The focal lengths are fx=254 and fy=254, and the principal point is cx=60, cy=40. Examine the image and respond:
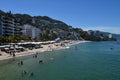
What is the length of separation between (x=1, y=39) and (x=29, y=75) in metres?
48.9

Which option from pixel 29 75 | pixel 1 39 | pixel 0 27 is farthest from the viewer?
pixel 0 27

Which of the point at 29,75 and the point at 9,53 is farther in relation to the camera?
the point at 9,53

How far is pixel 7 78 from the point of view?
127 feet

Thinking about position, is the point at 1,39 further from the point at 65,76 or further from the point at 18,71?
the point at 65,76

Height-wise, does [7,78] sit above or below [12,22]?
below

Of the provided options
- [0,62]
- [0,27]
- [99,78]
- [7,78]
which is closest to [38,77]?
[7,78]

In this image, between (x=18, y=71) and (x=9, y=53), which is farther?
(x=9, y=53)

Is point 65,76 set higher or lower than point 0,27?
lower

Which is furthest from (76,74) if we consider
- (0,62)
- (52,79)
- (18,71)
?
(0,62)

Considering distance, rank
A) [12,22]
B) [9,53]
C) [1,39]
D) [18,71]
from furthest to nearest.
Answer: [12,22]
[1,39]
[9,53]
[18,71]

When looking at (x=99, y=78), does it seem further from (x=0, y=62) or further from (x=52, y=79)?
(x=0, y=62)

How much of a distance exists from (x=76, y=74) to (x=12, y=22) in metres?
86.7

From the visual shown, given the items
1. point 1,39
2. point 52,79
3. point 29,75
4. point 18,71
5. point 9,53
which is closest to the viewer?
point 52,79

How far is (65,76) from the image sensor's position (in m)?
40.6
